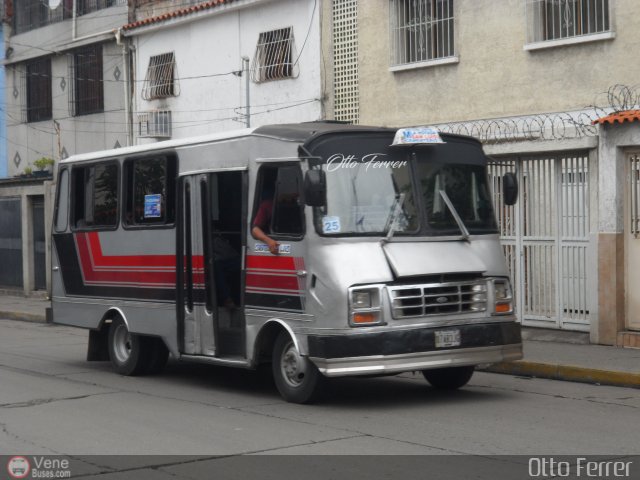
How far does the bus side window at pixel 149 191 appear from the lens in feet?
42.4

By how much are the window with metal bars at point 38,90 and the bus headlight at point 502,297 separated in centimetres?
2054

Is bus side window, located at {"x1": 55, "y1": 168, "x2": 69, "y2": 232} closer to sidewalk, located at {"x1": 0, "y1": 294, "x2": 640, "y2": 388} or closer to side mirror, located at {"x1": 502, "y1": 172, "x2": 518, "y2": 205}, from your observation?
sidewalk, located at {"x1": 0, "y1": 294, "x2": 640, "y2": 388}

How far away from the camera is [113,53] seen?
26.4 meters

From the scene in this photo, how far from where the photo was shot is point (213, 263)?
12.2 m

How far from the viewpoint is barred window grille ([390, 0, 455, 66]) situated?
18.4m

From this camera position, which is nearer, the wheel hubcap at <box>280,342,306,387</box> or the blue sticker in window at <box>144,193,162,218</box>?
the wheel hubcap at <box>280,342,306,387</box>

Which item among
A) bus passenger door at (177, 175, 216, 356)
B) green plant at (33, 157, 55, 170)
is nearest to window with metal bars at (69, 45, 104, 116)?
green plant at (33, 157, 55, 170)

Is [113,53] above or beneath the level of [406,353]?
above

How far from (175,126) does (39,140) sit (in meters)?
6.68

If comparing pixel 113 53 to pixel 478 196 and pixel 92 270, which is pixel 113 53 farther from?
pixel 478 196

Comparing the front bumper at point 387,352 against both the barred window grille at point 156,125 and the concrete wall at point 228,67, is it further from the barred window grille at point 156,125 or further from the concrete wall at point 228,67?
the barred window grille at point 156,125

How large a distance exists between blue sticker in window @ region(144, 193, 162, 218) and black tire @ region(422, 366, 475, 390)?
12.5 feet

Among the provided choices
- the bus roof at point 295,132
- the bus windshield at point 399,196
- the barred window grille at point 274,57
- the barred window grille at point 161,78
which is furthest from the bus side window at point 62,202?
the barred window grille at point 161,78
